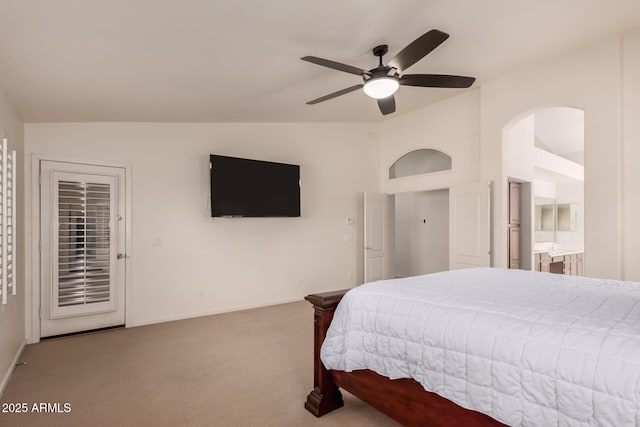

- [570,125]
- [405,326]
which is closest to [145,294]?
[405,326]

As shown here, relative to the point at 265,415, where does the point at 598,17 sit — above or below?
above

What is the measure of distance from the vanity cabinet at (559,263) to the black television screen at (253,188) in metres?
3.92

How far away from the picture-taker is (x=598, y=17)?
3.09 metres

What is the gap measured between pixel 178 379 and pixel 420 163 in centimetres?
463

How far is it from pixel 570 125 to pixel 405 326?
7212 mm

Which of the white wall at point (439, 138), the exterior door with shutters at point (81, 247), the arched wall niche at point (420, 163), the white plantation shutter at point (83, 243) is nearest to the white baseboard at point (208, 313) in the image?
the exterior door with shutters at point (81, 247)

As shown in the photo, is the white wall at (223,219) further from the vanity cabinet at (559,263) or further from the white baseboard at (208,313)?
the vanity cabinet at (559,263)

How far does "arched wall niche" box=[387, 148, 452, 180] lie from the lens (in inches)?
216

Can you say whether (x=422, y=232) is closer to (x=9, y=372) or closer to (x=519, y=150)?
(x=519, y=150)

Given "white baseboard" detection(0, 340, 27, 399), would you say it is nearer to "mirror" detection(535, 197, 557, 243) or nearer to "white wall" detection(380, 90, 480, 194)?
"white wall" detection(380, 90, 480, 194)

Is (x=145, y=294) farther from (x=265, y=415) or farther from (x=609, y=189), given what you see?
(x=609, y=189)

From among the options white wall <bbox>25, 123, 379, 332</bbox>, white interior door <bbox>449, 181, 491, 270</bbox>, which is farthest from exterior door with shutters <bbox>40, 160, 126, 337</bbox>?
white interior door <bbox>449, 181, 491, 270</bbox>

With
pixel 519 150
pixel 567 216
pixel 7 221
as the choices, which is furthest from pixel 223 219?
pixel 567 216

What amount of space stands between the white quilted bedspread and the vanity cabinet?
3651 mm
